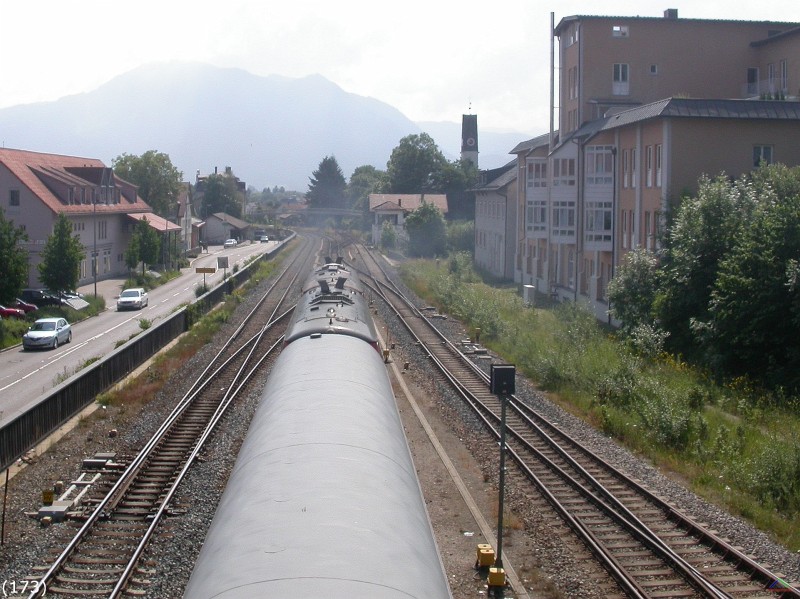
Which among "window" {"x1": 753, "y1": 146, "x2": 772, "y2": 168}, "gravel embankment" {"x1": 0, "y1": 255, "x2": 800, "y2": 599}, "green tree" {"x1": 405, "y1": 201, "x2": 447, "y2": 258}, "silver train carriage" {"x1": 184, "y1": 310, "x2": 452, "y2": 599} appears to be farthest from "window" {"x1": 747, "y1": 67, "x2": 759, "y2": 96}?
"silver train carriage" {"x1": 184, "y1": 310, "x2": 452, "y2": 599}

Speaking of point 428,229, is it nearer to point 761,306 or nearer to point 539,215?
point 539,215

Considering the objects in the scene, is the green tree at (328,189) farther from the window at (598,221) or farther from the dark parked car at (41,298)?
the window at (598,221)

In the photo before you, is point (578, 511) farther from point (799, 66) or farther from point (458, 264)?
point (458, 264)

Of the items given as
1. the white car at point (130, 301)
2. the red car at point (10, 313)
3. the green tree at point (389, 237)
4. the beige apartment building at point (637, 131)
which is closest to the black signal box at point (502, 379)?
the beige apartment building at point (637, 131)

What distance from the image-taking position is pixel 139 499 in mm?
12750

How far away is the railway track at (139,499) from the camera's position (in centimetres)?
965

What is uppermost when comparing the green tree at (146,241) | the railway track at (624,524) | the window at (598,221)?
the window at (598,221)

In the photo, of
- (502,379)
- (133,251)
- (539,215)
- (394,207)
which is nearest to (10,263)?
(133,251)

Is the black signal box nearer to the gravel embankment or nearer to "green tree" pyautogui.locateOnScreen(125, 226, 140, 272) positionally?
the gravel embankment

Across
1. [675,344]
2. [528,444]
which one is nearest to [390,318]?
[675,344]

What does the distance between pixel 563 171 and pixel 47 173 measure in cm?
2792

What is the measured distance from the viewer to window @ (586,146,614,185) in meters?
34.0

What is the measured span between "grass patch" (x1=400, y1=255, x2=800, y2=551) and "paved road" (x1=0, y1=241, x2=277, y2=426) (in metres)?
11.2

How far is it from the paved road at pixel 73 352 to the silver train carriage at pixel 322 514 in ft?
26.7
